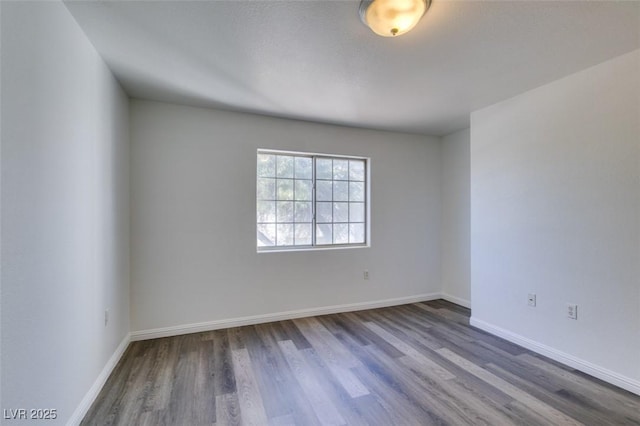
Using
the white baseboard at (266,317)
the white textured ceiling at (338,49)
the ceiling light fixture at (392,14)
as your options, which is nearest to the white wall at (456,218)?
the white baseboard at (266,317)

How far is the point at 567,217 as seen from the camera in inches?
93.5

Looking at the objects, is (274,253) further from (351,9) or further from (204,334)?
(351,9)

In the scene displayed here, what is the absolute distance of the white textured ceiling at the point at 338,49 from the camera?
5.21 feet

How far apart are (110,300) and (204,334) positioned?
3.25 ft

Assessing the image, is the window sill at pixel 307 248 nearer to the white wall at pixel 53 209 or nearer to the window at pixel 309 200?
the window at pixel 309 200

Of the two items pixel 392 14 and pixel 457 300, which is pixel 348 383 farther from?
pixel 457 300

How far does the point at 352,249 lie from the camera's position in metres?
3.71

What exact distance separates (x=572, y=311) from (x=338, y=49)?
8.94 feet

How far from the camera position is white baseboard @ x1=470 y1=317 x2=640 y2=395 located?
202 centimetres

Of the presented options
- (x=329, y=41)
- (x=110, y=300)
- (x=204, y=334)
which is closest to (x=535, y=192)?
(x=329, y=41)

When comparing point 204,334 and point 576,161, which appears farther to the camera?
point 204,334

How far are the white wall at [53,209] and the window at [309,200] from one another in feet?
5.02

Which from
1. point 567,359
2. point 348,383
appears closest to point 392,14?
point 348,383

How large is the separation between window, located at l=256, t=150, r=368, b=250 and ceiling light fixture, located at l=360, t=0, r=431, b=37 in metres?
2.04
